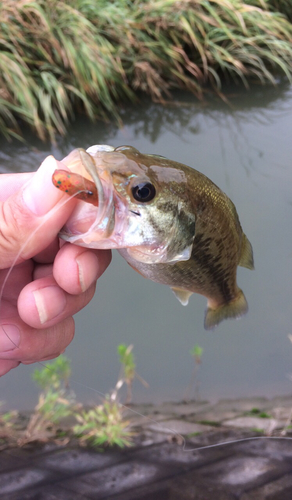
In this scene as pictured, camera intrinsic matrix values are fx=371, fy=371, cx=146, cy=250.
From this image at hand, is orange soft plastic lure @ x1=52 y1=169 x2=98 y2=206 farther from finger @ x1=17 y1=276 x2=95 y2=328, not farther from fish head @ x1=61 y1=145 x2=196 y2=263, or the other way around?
finger @ x1=17 y1=276 x2=95 y2=328

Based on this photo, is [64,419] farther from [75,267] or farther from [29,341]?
[75,267]

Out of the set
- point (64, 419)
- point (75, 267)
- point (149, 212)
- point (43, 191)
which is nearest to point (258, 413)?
point (64, 419)

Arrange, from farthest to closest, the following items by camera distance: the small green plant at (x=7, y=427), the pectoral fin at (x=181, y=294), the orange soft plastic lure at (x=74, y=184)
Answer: the small green plant at (x=7, y=427)
the pectoral fin at (x=181, y=294)
the orange soft plastic lure at (x=74, y=184)

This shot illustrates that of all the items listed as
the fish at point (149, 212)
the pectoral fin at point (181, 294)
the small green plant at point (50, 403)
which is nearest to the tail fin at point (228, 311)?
the pectoral fin at point (181, 294)

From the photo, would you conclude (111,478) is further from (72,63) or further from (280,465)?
(72,63)

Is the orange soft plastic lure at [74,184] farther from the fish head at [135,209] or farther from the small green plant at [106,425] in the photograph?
the small green plant at [106,425]
